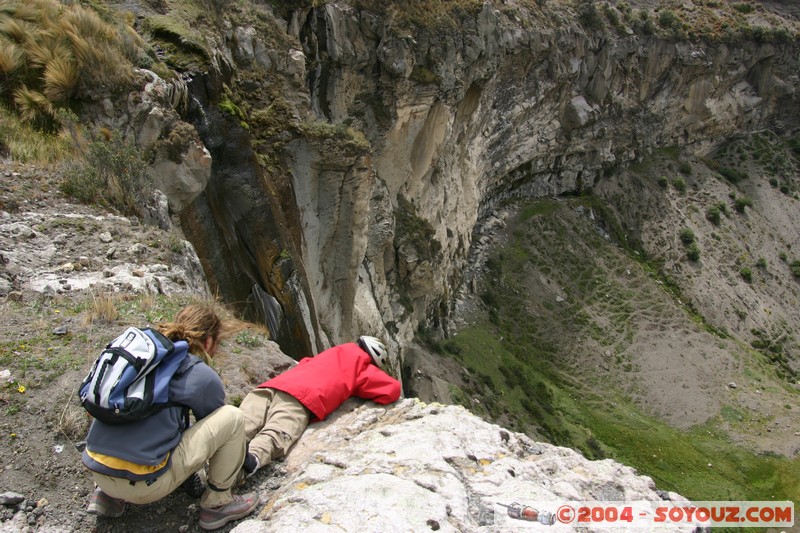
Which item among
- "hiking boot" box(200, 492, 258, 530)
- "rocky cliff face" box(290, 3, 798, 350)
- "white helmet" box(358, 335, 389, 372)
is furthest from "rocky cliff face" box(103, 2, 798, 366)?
"hiking boot" box(200, 492, 258, 530)

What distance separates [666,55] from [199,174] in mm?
58848

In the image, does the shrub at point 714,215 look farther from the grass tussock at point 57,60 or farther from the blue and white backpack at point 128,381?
the blue and white backpack at point 128,381

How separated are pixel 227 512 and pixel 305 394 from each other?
1652 millimetres

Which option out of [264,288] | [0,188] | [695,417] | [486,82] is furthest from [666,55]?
[0,188]

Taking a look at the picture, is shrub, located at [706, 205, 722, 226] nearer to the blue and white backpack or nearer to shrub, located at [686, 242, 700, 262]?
shrub, located at [686, 242, 700, 262]

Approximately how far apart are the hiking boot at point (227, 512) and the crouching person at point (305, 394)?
35cm

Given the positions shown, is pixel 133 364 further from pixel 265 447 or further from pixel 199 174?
pixel 199 174

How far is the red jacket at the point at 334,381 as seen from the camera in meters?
6.23

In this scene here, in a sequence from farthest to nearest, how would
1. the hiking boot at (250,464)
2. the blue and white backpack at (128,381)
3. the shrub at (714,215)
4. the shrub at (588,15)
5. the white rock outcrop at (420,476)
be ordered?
the shrub at (714,215) → the shrub at (588,15) → the hiking boot at (250,464) → the white rock outcrop at (420,476) → the blue and white backpack at (128,381)

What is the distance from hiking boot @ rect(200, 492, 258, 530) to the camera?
471cm

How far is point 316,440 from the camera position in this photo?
610cm

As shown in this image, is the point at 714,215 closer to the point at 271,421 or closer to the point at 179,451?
the point at 271,421

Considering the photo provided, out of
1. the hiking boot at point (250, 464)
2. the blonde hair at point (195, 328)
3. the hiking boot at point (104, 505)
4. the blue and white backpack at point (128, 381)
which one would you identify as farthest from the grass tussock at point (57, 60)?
the hiking boot at point (250, 464)

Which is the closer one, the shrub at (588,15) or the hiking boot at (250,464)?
the hiking boot at (250,464)
